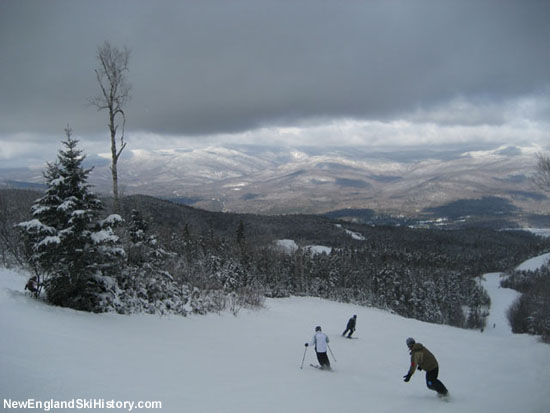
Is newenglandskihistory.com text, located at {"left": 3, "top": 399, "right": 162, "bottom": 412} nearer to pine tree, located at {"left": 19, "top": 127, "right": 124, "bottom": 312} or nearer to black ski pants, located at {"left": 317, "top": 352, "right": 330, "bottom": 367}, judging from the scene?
black ski pants, located at {"left": 317, "top": 352, "right": 330, "bottom": 367}

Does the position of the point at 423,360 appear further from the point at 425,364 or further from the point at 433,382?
the point at 433,382

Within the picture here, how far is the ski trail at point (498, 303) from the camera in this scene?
67144mm

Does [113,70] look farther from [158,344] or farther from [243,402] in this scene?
[243,402]

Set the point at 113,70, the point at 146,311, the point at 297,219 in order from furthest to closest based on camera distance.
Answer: the point at 297,219 → the point at 113,70 → the point at 146,311

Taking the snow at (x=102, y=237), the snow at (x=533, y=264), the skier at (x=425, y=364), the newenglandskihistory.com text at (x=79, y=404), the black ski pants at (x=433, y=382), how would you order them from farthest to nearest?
1. the snow at (x=533, y=264)
2. the snow at (x=102, y=237)
3. the black ski pants at (x=433, y=382)
4. the skier at (x=425, y=364)
5. the newenglandskihistory.com text at (x=79, y=404)

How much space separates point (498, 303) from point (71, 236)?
10810 cm

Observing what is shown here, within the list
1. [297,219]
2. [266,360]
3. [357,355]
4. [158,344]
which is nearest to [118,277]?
[158,344]

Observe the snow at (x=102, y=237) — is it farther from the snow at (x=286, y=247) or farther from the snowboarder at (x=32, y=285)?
the snow at (x=286, y=247)

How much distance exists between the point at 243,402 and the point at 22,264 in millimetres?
16292

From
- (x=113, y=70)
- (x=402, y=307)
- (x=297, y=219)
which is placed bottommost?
(x=402, y=307)

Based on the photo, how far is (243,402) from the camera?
679cm

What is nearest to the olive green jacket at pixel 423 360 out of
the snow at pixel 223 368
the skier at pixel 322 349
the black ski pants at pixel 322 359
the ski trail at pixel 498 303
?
the snow at pixel 223 368

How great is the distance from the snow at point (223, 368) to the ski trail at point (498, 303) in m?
53.1

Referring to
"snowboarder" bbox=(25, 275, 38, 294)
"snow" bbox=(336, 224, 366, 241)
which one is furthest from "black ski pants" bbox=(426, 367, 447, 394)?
"snow" bbox=(336, 224, 366, 241)
